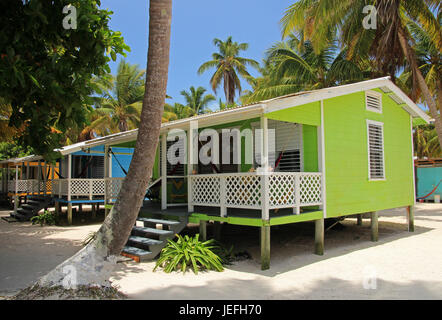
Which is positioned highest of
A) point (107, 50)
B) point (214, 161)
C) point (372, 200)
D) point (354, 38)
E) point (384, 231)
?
point (354, 38)

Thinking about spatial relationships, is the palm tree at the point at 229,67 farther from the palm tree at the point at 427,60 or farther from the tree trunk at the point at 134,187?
the tree trunk at the point at 134,187

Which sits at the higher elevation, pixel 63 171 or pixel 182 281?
pixel 63 171

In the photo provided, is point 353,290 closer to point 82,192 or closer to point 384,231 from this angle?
point 384,231

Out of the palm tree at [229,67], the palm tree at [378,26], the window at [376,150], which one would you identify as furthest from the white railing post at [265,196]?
the palm tree at [229,67]

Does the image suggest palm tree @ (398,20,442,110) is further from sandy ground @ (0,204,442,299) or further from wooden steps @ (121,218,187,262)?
wooden steps @ (121,218,187,262)

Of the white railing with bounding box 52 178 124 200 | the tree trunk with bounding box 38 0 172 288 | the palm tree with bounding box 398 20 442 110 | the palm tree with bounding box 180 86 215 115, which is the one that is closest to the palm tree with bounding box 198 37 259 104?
the palm tree with bounding box 180 86 215 115

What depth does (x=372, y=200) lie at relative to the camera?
35.9ft

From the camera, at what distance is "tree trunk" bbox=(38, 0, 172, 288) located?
5250mm

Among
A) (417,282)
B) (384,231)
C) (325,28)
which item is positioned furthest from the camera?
(325,28)

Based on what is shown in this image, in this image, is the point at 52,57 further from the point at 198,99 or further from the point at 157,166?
the point at 198,99

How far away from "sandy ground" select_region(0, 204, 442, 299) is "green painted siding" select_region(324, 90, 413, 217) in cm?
132

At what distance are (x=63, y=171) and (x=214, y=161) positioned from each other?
50.6ft

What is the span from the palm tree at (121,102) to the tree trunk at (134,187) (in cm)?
2033
